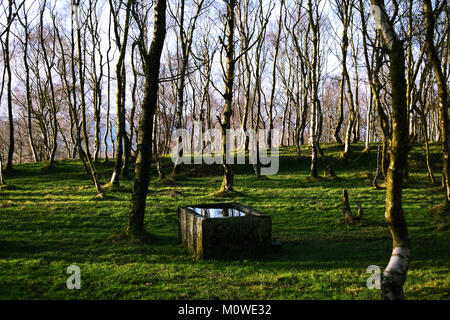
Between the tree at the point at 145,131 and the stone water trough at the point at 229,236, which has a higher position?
the tree at the point at 145,131

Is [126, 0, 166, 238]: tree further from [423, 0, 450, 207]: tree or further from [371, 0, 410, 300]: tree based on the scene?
[423, 0, 450, 207]: tree

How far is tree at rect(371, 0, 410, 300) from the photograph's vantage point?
12.8 ft

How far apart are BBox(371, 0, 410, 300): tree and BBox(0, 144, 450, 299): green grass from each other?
2.87ft

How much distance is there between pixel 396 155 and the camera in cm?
401

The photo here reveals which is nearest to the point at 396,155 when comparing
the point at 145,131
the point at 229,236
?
the point at 229,236

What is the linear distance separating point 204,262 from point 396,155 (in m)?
3.84

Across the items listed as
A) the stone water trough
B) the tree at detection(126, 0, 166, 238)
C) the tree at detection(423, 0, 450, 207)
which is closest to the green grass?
the stone water trough

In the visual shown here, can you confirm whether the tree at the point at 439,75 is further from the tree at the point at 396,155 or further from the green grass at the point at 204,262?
the tree at the point at 396,155

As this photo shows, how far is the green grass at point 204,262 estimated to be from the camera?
5.09 metres

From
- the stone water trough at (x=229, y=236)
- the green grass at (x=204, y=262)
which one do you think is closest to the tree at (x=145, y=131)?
the green grass at (x=204, y=262)

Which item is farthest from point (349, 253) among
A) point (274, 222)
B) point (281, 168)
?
point (281, 168)

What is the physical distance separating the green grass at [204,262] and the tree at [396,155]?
2.87ft

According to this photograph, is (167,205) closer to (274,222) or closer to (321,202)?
(274,222)
